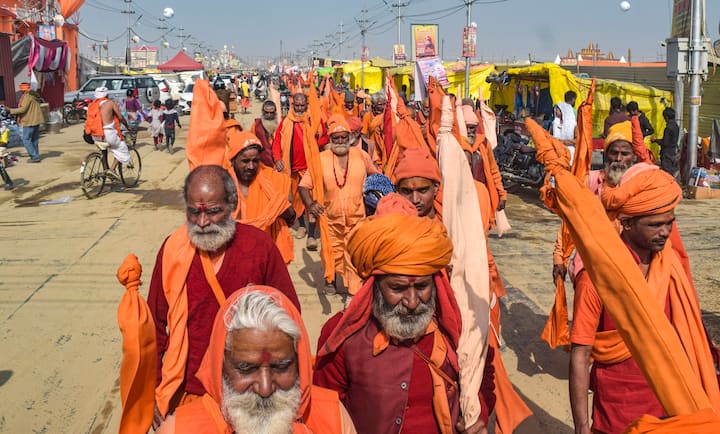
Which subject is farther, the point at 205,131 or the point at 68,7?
the point at 68,7

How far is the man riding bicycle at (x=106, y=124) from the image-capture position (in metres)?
11.7

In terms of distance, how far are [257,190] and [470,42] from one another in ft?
53.0

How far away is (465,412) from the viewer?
253 cm

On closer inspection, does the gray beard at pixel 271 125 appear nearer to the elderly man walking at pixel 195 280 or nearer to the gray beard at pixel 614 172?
the gray beard at pixel 614 172

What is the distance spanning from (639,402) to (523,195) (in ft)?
35.9

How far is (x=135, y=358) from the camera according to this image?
87.7 inches

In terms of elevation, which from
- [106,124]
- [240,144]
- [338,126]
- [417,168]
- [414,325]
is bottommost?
[414,325]

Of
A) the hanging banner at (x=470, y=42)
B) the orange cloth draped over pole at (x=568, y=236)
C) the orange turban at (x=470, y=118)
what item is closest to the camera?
the orange cloth draped over pole at (x=568, y=236)

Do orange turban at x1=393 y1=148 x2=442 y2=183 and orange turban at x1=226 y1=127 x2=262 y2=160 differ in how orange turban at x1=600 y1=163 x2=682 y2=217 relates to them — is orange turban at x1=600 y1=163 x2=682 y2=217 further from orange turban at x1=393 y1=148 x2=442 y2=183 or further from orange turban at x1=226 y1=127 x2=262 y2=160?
orange turban at x1=226 y1=127 x2=262 y2=160

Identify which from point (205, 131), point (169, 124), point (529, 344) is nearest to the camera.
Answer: point (205, 131)

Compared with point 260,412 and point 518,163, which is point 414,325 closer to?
point 260,412

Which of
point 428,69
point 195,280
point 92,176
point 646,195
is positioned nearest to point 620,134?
point 646,195

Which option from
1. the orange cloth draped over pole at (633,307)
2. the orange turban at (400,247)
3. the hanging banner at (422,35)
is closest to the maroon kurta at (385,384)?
the orange turban at (400,247)

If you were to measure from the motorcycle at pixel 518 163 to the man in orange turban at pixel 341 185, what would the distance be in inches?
276
